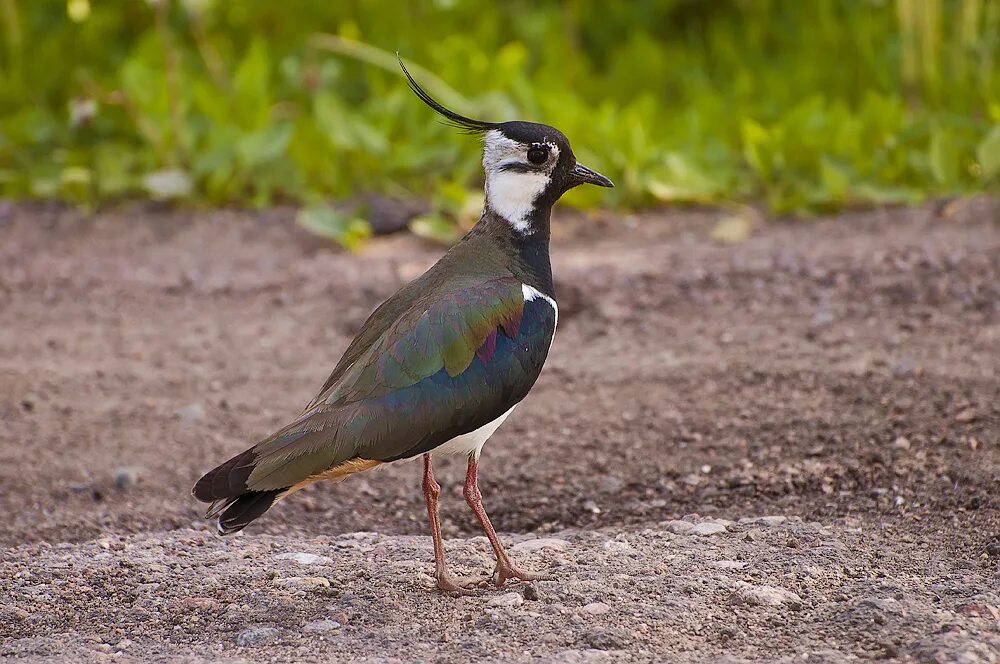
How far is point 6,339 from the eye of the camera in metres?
6.25

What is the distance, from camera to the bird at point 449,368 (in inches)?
147

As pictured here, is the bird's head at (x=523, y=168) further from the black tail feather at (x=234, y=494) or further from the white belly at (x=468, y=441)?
the black tail feather at (x=234, y=494)

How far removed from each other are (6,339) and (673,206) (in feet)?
10.7

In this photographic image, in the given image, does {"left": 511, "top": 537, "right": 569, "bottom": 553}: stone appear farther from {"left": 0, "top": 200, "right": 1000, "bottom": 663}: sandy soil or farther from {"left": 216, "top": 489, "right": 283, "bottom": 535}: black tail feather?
{"left": 216, "top": 489, "right": 283, "bottom": 535}: black tail feather

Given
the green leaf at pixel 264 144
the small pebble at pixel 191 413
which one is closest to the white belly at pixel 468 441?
the small pebble at pixel 191 413

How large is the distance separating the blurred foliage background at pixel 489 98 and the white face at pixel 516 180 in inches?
99.0

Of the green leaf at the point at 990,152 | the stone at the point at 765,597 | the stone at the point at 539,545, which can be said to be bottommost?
the stone at the point at 539,545

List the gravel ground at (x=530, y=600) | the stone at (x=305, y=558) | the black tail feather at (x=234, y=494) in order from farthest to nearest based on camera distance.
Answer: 1. the stone at (x=305, y=558)
2. the black tail feather at (x=234, y=494)
3. the gravel ground at (x=530, y=600)

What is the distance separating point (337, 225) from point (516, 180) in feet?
9.04

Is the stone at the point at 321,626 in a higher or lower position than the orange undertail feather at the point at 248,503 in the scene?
lower

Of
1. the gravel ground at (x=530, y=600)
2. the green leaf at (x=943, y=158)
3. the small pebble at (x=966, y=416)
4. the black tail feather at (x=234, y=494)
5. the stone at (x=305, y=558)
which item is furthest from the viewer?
the green leaf at (x=943, y=158)

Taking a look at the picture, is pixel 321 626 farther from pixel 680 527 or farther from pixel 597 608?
pixel 680 527

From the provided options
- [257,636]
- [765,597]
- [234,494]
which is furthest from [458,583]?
[765,597]

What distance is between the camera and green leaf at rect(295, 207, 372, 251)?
269 inches
